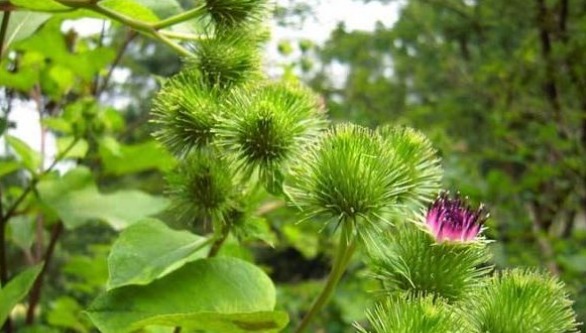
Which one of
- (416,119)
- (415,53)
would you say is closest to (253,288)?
(416,119)

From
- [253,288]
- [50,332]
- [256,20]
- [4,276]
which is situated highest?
[256,20]

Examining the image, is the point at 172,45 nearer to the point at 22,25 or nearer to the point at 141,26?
the point at 141,26

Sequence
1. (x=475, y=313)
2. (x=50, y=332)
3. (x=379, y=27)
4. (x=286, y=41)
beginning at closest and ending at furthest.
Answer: (x=475, y=313)
(x=50, y=332)
(x=286, y=41)
(x=379, y=27)

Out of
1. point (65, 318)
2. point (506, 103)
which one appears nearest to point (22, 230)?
point (65, 318)

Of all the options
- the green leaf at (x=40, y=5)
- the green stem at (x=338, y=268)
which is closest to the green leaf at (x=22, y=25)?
the green leaf at (x=40, y=5)

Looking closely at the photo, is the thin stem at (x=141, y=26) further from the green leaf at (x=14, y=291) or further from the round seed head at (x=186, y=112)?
the green leaf at (x=14, y=291)

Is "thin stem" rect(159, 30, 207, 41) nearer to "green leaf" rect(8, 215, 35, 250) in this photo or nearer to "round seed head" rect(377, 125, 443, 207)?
"round seed head" rect(377, 125, 443, 207)

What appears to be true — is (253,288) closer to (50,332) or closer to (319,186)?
(319,186)
